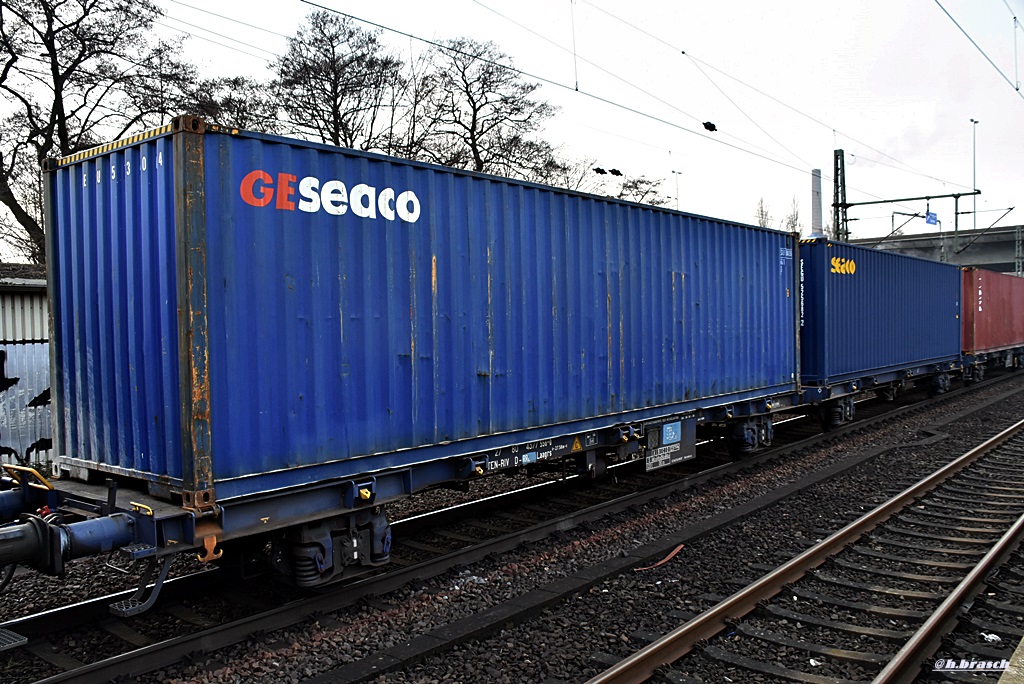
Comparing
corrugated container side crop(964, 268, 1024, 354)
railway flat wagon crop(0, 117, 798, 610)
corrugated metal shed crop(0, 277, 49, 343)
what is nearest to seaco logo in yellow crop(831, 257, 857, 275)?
railway flat wagon crop(0, 117, 798, 610)

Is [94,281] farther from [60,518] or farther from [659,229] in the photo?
[659,229]

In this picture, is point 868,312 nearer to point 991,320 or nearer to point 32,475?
point 991,320

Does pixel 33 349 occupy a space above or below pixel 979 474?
above

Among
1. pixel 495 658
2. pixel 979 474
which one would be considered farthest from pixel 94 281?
pixel 979 474

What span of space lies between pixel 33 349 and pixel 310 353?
8.66m

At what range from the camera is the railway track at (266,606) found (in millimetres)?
4652

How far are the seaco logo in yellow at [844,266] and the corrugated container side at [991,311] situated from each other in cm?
1023

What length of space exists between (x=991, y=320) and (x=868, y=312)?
13105 millimetres

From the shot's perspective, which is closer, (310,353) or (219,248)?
(219,248)

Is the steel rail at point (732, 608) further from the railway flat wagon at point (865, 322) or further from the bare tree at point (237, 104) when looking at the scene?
the bare tree at point (237, 104)

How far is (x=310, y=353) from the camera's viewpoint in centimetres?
530

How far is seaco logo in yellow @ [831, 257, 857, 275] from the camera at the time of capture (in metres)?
13.0

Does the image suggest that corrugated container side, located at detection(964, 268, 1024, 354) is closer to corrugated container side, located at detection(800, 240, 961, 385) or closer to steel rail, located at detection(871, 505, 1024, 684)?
corrugated container side, located at detection(800, 240, 961, 385)

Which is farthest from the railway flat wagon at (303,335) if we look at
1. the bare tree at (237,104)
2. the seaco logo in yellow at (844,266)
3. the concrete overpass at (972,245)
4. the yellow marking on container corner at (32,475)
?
the concrete overpass at (972,245)
